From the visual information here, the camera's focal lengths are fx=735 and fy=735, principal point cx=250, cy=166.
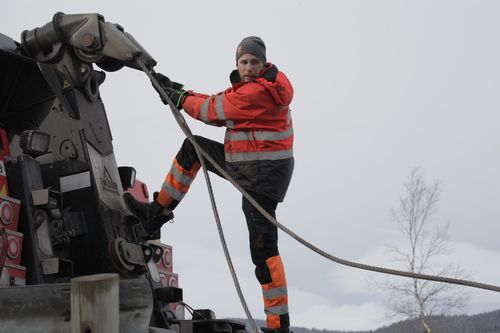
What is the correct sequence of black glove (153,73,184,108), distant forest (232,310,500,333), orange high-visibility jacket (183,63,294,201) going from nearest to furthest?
orange high-visibility jacket (183,63,294,201), black glove (153,73,184,108), distant forest (232,310,500,333)

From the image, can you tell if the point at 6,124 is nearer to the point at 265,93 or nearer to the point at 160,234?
the point at 160,234

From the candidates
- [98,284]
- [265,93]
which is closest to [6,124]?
[265,93]

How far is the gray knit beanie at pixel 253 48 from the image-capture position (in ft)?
14.3

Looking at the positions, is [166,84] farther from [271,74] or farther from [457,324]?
[457,324]

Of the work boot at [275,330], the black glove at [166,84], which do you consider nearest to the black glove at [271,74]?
the black glove at [166,84]

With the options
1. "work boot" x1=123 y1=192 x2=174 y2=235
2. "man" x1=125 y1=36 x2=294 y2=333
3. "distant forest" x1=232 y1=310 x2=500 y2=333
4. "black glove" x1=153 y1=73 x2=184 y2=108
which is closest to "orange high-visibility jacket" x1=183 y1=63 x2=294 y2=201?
"man" x1=125 y1=36 x2=294 y2=333

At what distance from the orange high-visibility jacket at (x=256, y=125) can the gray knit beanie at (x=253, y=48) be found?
95 millimetres

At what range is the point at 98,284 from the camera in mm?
2672

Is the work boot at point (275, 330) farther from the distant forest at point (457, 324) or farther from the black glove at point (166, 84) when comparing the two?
the distant forest at point (457, 324)

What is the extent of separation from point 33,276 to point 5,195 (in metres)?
0.53

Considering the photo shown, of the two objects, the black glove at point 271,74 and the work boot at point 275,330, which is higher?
the black glove at point 271,74

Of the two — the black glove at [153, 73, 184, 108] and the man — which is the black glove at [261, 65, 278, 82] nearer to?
the man

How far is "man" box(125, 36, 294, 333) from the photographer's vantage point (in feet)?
13.8

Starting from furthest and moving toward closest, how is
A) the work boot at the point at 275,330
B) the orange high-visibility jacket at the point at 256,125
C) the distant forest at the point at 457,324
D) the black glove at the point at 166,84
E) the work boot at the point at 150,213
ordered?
the distant forest at the point at 457,324, the work boot at the point at 150,213, the black glove at the point at 166,84, the orange high-visibility jacket at the point at 256,125, the work boot at the point at 275,330
